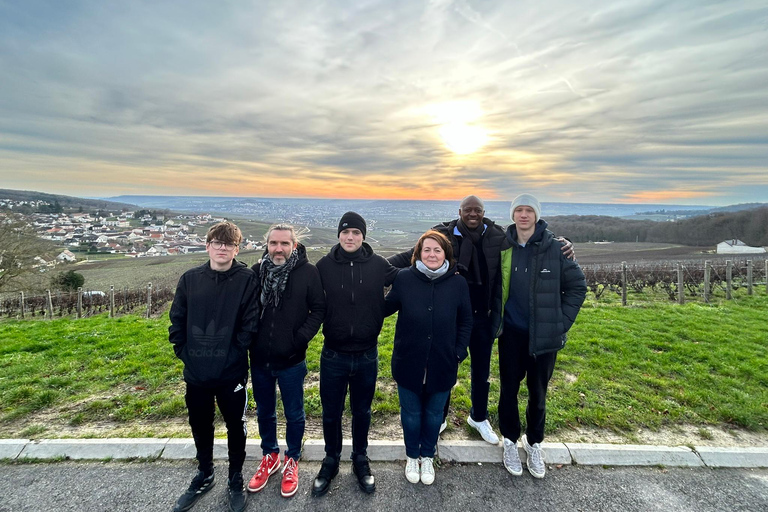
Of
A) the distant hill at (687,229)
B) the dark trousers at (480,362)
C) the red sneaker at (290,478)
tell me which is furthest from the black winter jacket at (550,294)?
the distant hill at (687,229)

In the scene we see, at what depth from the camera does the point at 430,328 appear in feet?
9.58

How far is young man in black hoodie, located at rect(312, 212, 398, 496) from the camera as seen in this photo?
2.92 m

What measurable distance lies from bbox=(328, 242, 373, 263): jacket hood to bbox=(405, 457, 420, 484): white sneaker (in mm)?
1994

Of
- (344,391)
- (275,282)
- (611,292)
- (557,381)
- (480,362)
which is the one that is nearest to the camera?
(275,282)

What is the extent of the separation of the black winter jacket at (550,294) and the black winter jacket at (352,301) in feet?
4.73

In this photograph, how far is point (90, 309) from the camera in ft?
Result: 61.9

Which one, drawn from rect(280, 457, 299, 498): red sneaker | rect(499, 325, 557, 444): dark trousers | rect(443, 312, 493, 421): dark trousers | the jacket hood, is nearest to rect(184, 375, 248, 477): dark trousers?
rect(280, 457, 299, 498): red sneaker

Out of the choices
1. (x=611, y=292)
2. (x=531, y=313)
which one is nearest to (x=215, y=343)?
(x=531, y=313)

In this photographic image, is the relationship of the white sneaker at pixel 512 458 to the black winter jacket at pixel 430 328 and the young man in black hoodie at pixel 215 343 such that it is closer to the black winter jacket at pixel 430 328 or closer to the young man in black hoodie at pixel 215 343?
the black winter jacket at pixel 430 328

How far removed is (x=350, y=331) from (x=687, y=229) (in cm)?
10273

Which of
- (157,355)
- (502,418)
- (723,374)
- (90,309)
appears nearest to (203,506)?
(502,418)

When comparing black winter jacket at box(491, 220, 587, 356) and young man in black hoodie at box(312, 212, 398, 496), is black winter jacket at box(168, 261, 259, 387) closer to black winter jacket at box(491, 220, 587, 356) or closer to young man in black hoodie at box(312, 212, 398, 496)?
young man in black hoodie at box(312, 212, 398, 496)

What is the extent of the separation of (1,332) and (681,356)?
592 inches

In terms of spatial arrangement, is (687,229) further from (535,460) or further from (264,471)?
(264,471)
